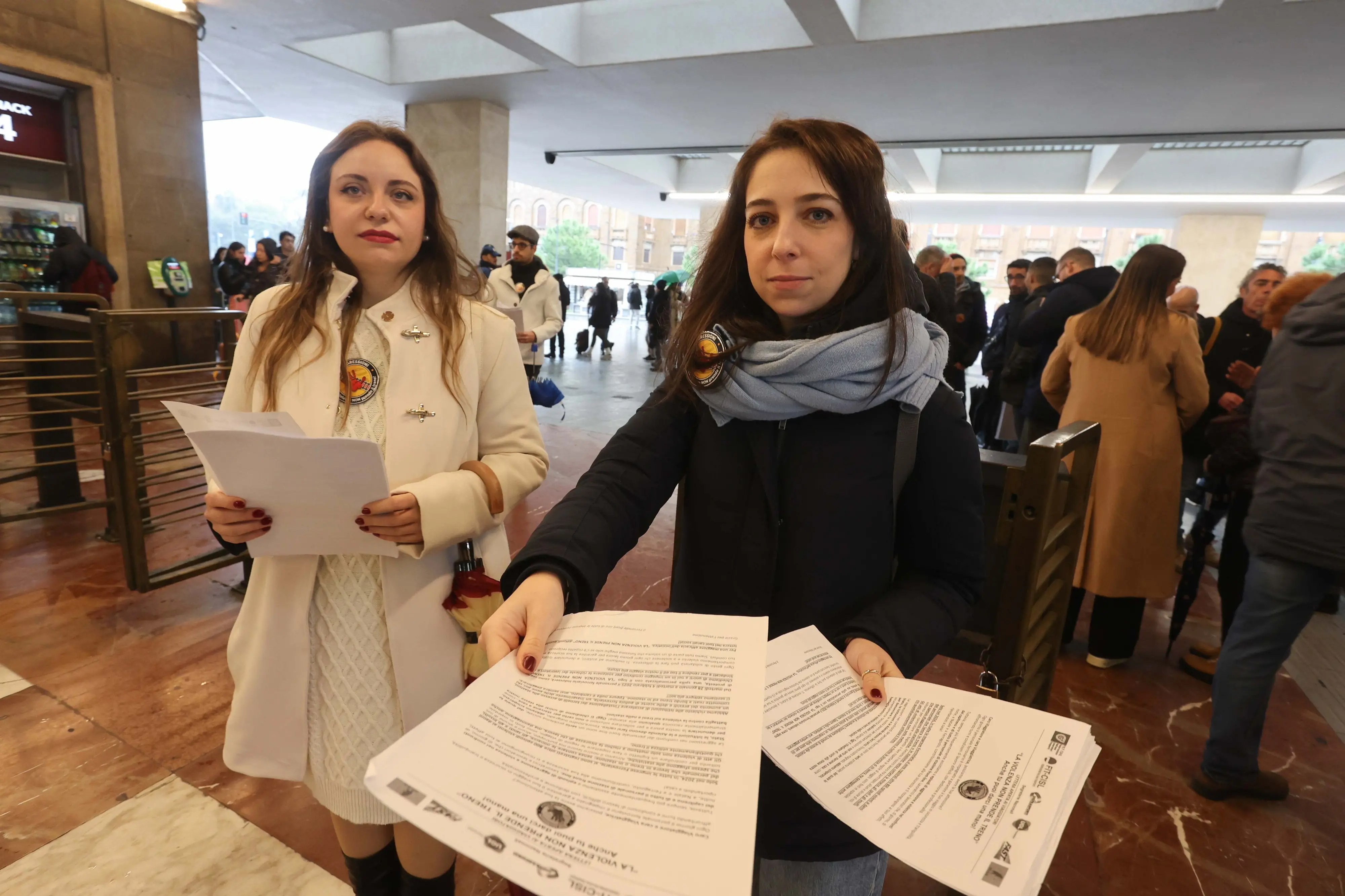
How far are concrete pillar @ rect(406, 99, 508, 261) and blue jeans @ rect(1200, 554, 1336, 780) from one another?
918 cm

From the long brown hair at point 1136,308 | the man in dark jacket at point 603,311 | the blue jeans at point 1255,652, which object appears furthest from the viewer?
the man in dark jacket at point 603,311

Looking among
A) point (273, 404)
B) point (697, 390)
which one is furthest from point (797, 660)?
point (273, 404)

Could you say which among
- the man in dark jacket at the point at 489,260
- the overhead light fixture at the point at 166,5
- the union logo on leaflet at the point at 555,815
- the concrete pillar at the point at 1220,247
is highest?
the overhead light fixture at the point at 166,5

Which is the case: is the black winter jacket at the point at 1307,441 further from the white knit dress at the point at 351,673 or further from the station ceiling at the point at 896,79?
the white knit dress at the point at 351,673

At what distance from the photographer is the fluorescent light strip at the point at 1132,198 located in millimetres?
11656

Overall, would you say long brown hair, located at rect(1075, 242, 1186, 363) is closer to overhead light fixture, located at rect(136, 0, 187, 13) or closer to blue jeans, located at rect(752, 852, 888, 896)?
blue jeans, located at rect(752, 852, 888, 896)

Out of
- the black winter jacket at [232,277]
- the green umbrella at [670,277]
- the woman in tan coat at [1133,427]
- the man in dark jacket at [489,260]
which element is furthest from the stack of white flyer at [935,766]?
the black winter jacket at [232,277]

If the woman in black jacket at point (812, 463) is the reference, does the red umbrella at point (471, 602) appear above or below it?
below

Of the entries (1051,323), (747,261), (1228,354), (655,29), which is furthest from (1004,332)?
Answer: (747,261)

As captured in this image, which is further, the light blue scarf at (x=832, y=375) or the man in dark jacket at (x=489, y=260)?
the man in dark jacket at (x=489, y=260)

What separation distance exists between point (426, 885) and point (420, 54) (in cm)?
978

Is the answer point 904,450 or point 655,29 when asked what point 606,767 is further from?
point 655,29

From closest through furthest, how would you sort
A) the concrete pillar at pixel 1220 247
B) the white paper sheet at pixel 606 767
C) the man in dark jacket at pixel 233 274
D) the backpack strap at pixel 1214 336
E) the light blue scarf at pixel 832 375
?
the white paper sheet at pixel 606 767 → the light blue scarf at pixel 832 375 → the backpack strap at pixel 1214 336 → the man in dark jacket at pixel 233 274 → the concrete pillar at pixel 1220 247

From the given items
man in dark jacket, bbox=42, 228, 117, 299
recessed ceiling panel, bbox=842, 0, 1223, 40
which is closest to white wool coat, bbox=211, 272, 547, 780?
recessed ceiling panel, bbox=842, 0, 1223, 40
